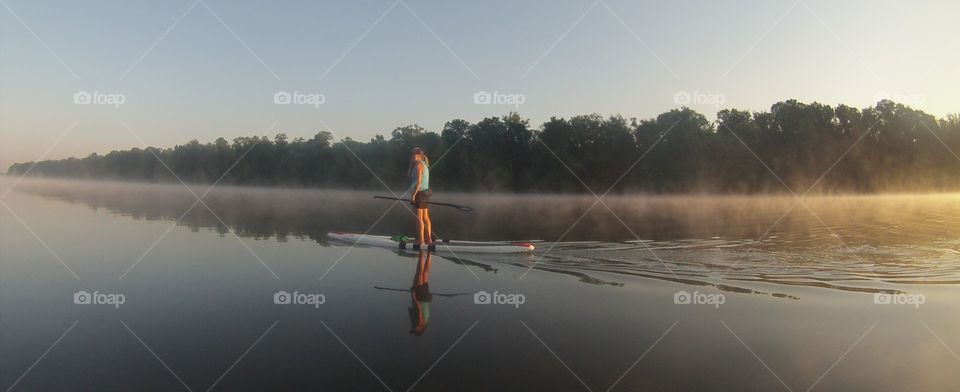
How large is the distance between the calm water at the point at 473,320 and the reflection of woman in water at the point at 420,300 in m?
0.05

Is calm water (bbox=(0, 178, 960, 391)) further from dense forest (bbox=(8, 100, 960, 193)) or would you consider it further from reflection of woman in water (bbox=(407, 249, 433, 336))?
dense forest (bbox=(8, 100, 960, 193))

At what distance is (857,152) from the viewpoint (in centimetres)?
6306

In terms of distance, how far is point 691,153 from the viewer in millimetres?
60781

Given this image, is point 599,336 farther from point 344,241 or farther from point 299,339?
point 344,241

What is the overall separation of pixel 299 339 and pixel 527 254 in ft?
24.5

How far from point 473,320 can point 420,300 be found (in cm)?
129

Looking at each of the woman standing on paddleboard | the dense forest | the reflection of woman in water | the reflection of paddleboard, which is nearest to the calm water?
the reflection of woman in water

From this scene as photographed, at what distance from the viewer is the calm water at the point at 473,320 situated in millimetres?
5285

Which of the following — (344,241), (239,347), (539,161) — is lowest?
(239,347)

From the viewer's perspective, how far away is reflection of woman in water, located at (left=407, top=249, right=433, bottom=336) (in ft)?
22.2

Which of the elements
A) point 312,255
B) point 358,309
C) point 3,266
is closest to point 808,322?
point 358,309

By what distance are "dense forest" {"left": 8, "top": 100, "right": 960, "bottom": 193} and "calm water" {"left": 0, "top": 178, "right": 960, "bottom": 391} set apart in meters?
48.3

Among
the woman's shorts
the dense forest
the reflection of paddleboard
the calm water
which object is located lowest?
the calm water

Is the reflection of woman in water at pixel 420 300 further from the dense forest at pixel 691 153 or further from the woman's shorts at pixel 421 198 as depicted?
the dense forest at pixel 691 153
